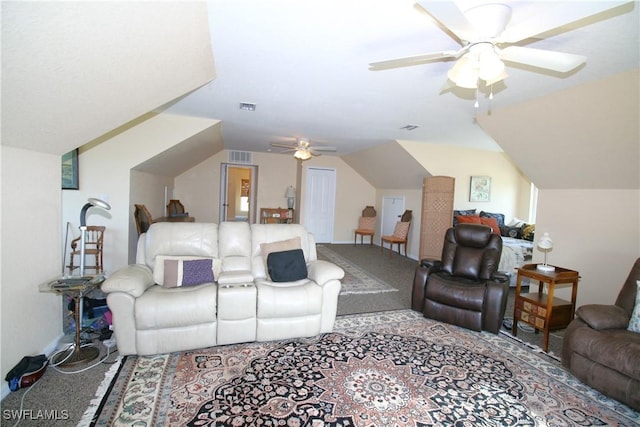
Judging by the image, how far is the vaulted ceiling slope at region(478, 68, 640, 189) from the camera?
8.58 ft

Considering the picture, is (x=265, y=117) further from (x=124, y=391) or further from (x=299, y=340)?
(x=124, y=391)

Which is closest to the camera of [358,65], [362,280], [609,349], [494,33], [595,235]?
[494,33]

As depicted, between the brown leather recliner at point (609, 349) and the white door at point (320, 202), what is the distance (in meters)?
6.15

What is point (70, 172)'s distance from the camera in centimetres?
356

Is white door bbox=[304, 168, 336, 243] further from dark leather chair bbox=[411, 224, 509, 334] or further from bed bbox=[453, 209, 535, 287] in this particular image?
dark leather chair bbox=[411, 224, 509, 334]

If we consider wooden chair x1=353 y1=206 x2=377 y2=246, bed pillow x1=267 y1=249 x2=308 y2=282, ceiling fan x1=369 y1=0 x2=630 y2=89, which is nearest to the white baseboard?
bed pillow x1=267 y1=249 x2=308 y2=282

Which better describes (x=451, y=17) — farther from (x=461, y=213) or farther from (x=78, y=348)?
(x=461, y=213)

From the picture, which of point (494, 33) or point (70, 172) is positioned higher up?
point (494, 33)

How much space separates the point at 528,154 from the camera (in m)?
3.73

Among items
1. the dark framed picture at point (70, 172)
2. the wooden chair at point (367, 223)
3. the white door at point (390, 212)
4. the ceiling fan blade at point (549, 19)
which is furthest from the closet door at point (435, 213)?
the dark framed picture at point (70, 172)

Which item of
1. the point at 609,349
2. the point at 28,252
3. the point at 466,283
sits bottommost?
the point at 609,349

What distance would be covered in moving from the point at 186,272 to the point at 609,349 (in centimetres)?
334

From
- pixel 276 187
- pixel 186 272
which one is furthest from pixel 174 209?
pixel 186 272

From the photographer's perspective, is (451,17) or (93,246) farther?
(93,246)
